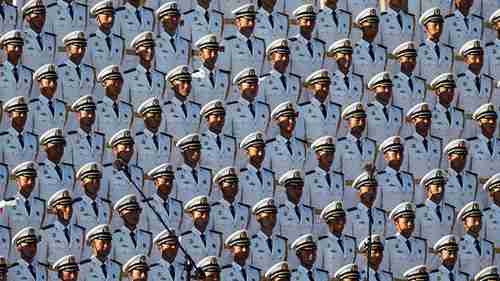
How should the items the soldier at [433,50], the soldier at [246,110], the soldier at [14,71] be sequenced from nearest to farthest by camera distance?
the soldier at [14,71], the soldier at [246,110], the soldier at [433,50]

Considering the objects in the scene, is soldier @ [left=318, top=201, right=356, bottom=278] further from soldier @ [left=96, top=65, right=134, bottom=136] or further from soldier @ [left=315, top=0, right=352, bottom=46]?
soldier @ [left=96, top=65, right=134, bottom=136]

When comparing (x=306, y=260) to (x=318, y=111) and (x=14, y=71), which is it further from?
(x=14, y=71)

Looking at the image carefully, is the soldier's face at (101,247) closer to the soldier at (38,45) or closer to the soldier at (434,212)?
the soldier at (38,45)

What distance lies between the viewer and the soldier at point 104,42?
152ft

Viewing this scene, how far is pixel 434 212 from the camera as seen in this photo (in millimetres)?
46625

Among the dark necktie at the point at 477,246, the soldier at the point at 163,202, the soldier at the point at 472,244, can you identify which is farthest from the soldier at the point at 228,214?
the dark necktie at the point at 477,246

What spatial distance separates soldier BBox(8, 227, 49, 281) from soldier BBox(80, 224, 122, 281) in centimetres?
53

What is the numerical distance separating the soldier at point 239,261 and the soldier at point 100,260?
1.38 metres

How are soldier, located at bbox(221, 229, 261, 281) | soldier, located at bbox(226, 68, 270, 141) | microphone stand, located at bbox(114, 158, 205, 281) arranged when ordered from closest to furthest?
microphone stand, located at bbox(114, 158, 205, 281)
soldier, located at bbox(221, 229, 261, 281)
soldier, located at bbox(226, 68, 270, 141)

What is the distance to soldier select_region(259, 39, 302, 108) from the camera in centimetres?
4638

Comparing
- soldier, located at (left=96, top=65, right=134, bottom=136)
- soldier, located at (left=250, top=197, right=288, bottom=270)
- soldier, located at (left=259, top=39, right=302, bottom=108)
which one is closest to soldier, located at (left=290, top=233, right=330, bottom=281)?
soldier, located at (left=250, top=197, right=288, bottom=270)

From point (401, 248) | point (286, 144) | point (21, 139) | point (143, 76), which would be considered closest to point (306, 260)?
point (401, 248)

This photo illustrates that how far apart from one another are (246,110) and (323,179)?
1.31 m

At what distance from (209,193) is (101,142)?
1505 mm
